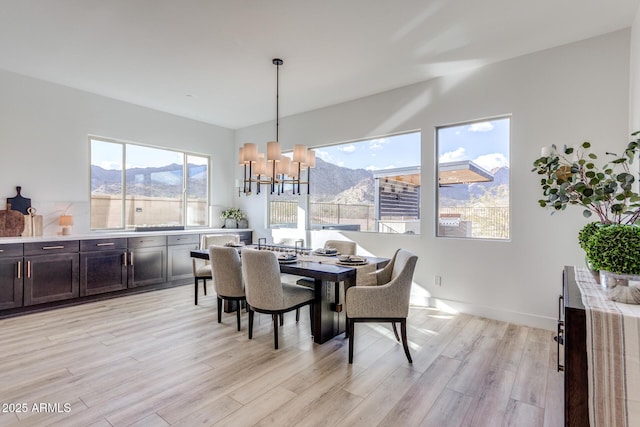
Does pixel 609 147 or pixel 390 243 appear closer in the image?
pixel 609 147

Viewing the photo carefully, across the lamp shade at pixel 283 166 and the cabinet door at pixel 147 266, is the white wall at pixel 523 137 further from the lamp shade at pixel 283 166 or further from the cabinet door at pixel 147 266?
the cabinet door at pixel 147 266

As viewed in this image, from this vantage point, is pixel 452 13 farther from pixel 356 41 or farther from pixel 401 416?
pixel 401 416

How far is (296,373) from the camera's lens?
2535 mm

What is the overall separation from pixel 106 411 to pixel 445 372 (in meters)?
2.40

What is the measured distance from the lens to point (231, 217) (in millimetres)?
6449

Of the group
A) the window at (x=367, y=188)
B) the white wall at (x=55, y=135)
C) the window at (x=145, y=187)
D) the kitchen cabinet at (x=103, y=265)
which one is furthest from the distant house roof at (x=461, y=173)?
the white wall at (x=55, y=135)

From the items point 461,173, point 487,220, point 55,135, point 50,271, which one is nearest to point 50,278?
point 50,271

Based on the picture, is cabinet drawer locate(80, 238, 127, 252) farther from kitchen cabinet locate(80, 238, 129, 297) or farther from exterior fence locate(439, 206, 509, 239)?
exterior fence locate(439, 206, 509, 239)

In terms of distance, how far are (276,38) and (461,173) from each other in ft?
8.87

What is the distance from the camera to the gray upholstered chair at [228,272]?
3348mm

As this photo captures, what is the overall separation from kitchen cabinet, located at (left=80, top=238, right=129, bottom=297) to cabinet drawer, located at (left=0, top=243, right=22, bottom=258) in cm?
62

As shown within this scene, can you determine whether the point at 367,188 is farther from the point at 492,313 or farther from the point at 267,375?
the point at 267,375

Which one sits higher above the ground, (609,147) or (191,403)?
(609,147)

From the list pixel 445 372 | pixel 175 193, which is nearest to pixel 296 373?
pixel 445 372
